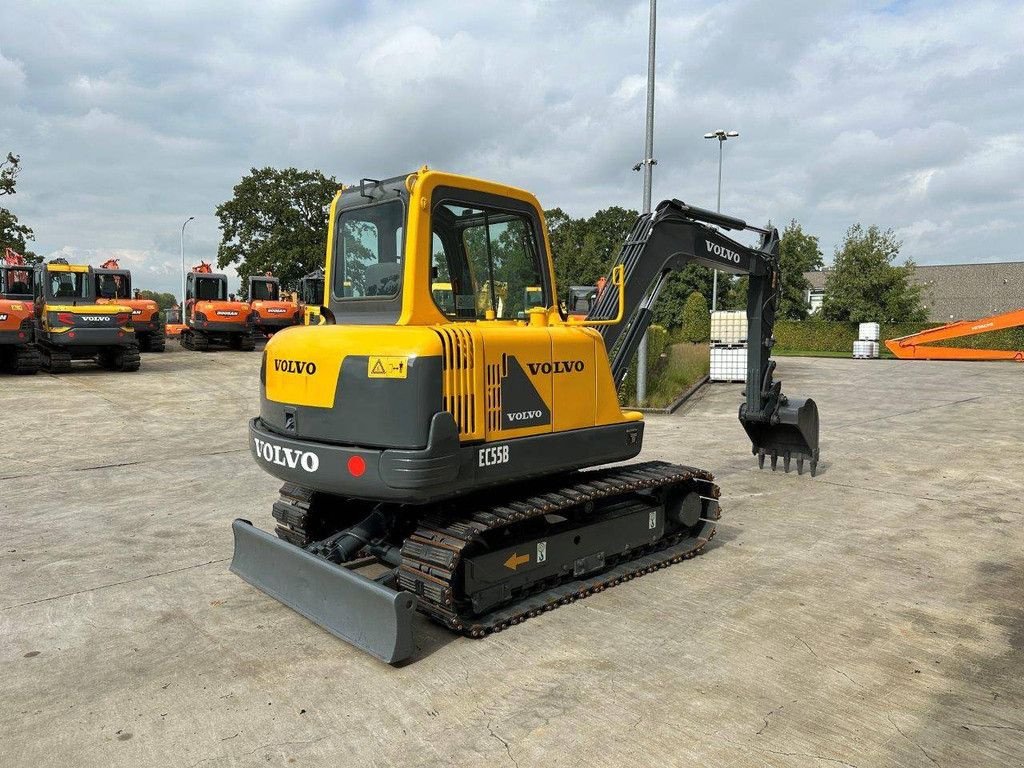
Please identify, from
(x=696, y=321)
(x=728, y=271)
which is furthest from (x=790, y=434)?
(x=696, y=321)

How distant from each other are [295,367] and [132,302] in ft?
77.9

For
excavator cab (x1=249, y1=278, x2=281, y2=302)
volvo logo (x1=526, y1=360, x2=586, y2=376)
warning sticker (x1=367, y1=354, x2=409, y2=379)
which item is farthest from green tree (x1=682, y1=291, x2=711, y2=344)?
warning sticker (x1=367, y1=354, x2=409, y2=379)

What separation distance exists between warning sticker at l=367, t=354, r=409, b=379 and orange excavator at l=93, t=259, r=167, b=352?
2124 cm

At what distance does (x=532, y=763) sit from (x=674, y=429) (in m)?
10.8

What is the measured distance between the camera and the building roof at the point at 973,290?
2697 inches

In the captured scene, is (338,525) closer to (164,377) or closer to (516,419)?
(516,419)

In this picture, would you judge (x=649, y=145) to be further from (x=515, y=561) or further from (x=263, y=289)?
(x=263, y=289)

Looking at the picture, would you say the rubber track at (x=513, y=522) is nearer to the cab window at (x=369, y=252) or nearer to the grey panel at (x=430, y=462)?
the grey panel at (x=430, y=462)

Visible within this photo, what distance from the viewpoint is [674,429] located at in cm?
1379

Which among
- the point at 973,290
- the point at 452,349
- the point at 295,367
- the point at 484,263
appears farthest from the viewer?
the point at 973,290

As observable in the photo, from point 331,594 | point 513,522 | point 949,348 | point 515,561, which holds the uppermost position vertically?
point 949,348

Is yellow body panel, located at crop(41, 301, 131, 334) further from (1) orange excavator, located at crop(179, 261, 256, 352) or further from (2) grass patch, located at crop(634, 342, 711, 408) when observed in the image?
(2) grass patch, located at crop(634, 342, 711, 408)

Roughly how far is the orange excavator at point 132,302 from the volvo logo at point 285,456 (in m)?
20.2

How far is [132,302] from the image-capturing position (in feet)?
84.0
